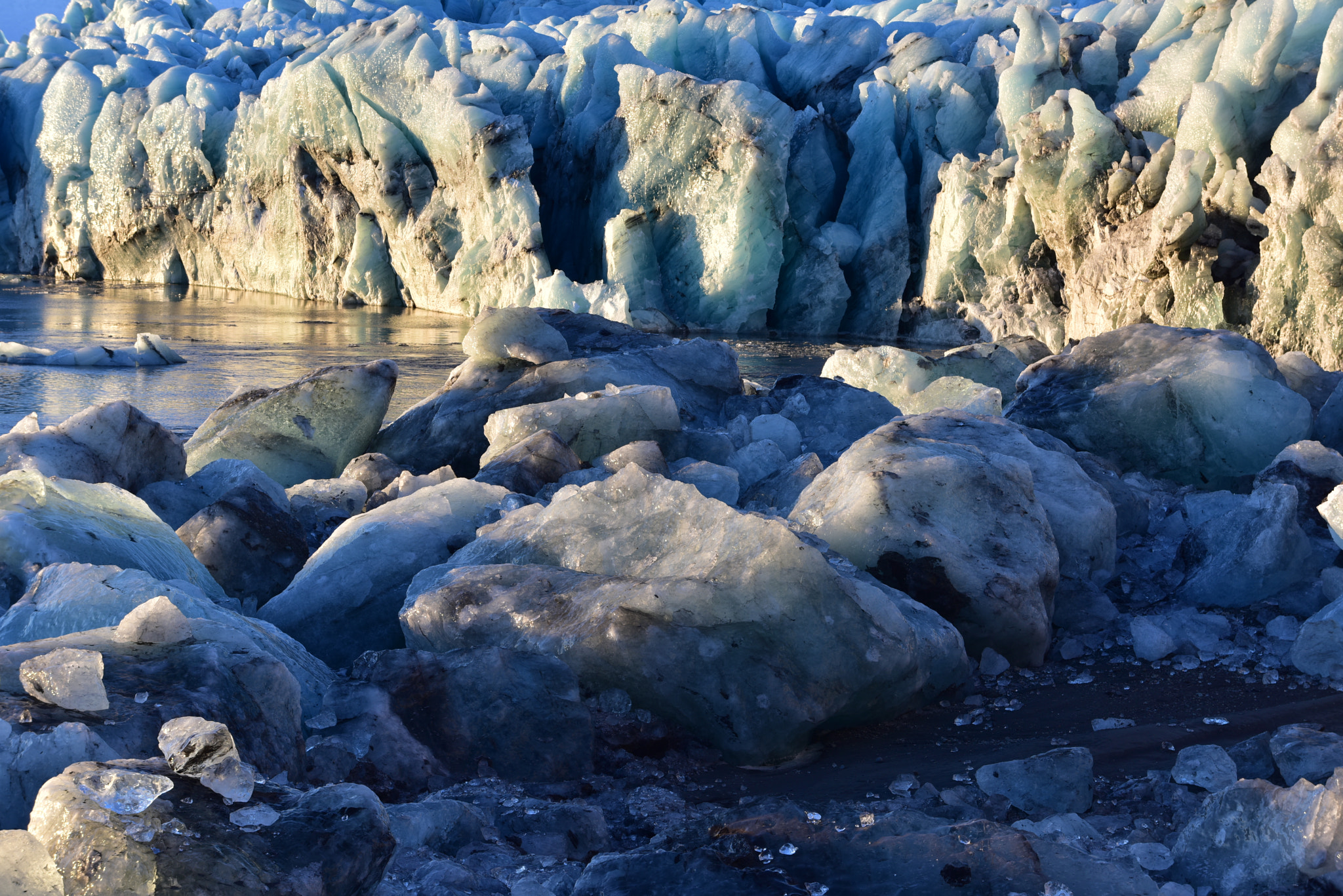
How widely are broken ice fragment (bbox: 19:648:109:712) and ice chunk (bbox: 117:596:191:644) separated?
25 centimetres

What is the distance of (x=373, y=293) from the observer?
20.5 metres

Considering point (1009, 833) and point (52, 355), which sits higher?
point (1009, 833)

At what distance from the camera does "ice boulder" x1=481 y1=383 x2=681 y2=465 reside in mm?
4797

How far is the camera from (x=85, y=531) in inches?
116

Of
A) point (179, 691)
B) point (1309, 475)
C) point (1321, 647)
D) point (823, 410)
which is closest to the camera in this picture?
point (179, 691)

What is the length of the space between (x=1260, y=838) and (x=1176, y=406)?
3.21m

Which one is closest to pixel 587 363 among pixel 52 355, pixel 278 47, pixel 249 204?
pixel 52 355

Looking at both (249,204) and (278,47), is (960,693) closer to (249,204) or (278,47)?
(249,204)

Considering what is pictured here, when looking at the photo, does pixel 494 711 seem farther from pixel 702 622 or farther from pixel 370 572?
pixel 370 572

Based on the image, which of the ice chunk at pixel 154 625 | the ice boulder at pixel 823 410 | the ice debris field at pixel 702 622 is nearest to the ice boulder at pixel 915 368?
the ice debris field at pixel 702 622

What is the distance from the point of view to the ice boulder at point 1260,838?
1576 mm

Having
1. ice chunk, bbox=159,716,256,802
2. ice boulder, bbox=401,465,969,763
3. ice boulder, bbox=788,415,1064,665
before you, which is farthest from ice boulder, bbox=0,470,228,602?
ice boulder, bbox=788,415,1064,665

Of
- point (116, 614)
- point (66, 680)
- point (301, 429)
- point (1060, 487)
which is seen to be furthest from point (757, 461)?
point (66, 680)

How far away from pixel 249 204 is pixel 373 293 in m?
3.66
